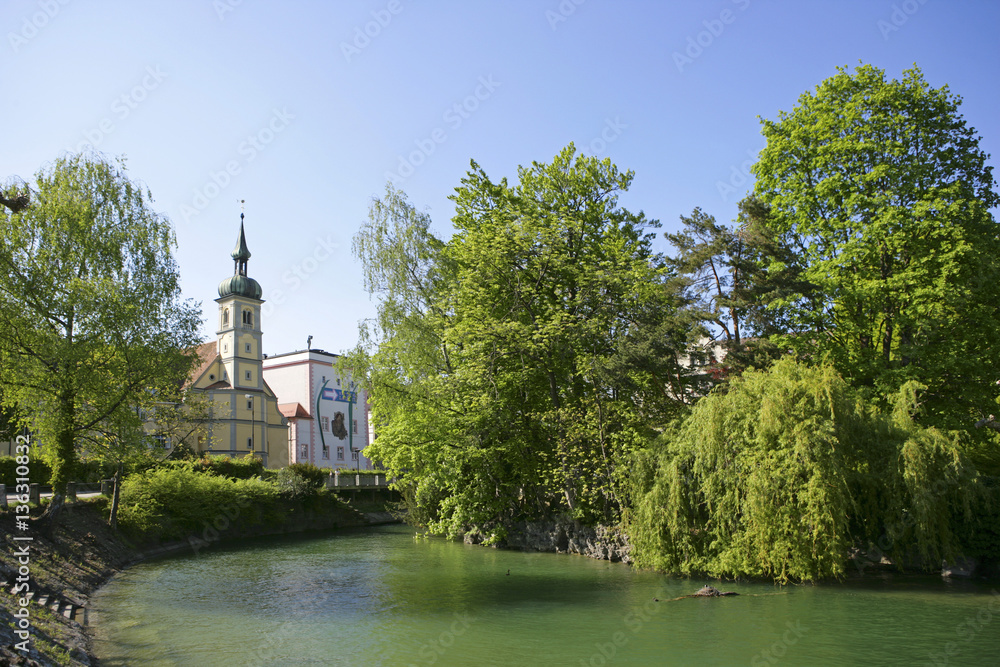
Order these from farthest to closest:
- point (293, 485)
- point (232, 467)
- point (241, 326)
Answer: point (241, 326), point (232, 467), point (293, 485)

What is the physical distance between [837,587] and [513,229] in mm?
15005

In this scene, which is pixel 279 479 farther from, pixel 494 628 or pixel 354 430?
pixel 354 430

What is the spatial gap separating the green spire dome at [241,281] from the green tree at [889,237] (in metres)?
56.5

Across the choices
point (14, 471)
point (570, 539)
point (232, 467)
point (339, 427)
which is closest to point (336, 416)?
point (339, 427)

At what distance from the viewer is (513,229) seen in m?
25.5

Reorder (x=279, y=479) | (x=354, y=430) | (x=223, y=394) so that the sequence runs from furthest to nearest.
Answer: (x=354, y=430)
(x=223, y=394)
(x=279, y=479)

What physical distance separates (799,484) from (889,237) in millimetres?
8444

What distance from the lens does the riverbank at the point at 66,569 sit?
9766 millimetres

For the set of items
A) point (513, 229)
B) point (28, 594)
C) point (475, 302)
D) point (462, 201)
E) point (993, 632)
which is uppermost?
point (462, 201)

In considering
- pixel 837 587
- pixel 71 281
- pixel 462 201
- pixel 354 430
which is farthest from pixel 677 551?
pixel 354 430

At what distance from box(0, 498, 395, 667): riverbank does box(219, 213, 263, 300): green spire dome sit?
3868 centimetres

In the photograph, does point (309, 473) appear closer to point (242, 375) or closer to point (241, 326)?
point (242, 375)

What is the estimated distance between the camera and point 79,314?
21484 mm

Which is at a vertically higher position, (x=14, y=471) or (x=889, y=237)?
(x=889, y=237)
